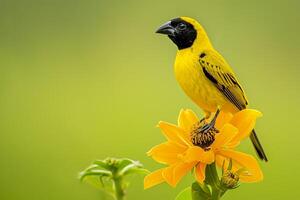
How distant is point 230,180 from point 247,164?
44 mm

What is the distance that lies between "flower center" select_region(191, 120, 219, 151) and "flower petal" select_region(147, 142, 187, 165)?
21mm

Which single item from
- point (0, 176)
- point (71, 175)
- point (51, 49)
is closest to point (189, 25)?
point (71, 175)

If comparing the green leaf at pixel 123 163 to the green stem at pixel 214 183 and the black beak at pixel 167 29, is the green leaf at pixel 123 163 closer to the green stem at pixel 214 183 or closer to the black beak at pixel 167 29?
the green stem at pixel 214 183

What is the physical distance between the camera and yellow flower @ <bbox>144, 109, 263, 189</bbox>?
70 centimetres

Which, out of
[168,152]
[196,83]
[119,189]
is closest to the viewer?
[119,189]

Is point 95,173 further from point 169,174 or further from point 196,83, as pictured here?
point 196,83

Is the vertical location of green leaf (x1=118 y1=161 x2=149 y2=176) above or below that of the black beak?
below

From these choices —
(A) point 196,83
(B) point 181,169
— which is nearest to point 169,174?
(B) point 181,169

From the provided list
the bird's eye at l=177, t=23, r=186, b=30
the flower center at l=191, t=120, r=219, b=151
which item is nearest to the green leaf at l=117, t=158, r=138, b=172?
the flower center at l=191, t=120, r=219, b=151

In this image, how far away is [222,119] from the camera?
2.72 ft

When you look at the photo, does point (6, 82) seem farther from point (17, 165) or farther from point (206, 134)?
point (206, 134)

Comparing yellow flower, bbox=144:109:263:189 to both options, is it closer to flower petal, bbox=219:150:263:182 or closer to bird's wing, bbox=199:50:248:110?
flower petal, bbox=219:150:263:182

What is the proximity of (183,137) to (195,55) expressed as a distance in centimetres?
27

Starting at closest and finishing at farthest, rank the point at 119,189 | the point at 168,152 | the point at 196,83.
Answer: the point at 119,189 → the point at 168,152 → the point at 196,83
